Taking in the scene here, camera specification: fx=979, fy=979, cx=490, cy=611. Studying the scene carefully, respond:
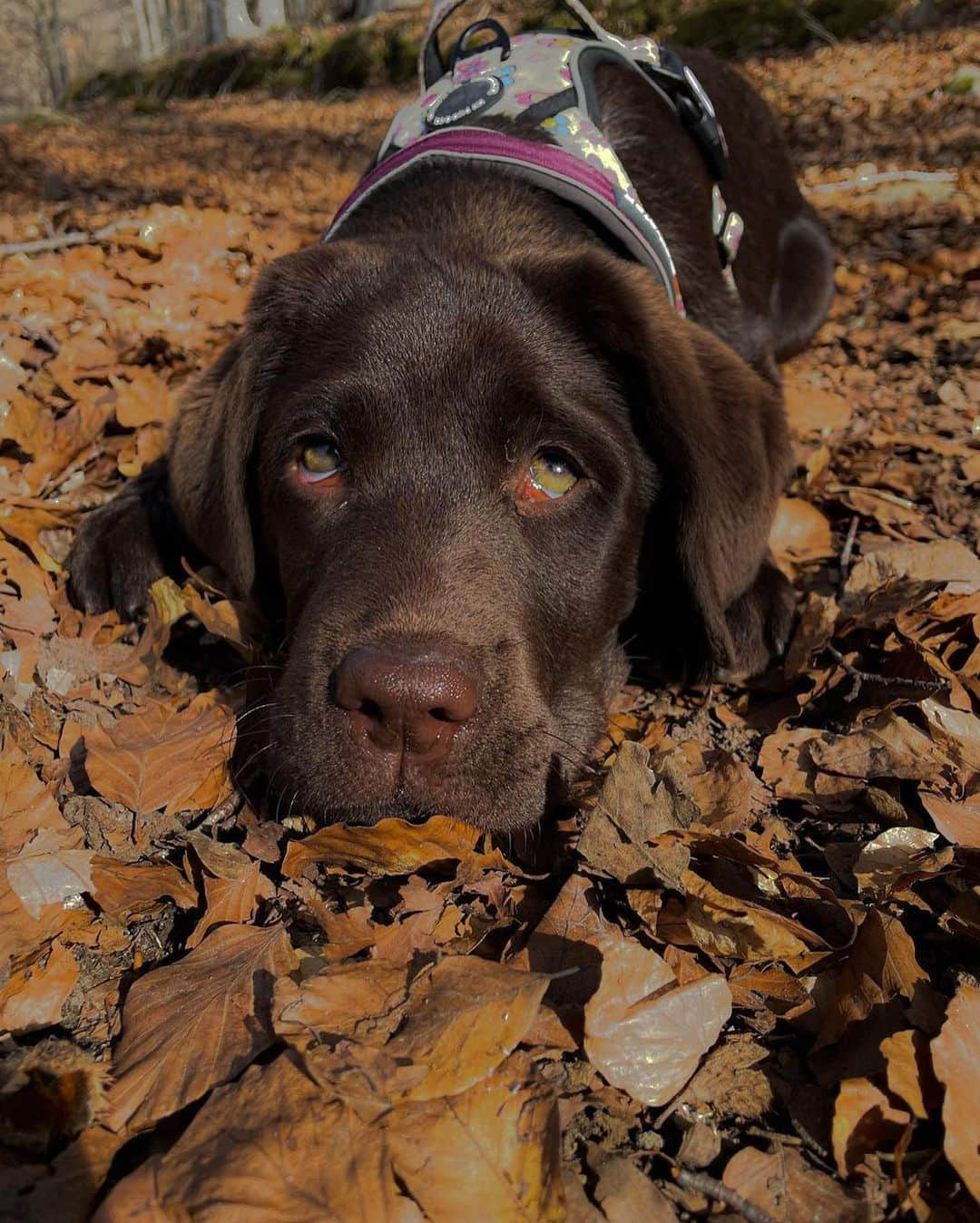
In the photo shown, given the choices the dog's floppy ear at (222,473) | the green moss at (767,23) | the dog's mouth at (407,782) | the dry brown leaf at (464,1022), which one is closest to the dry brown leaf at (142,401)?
the dog's floppy ear at (222,473)

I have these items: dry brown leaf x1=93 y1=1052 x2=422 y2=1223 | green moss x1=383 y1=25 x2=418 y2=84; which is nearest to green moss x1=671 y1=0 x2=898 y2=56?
green moss x1=383 y1=25 x2=418 y2=84

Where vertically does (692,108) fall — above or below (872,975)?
above

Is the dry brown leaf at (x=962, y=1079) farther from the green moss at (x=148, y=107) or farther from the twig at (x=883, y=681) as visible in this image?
the green moss at (x=148, y=107)

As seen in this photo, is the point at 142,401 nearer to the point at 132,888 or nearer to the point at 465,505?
the point at 465,505

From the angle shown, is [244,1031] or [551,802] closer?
[244,1031]

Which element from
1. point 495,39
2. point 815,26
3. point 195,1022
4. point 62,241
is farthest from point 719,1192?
point 815,26

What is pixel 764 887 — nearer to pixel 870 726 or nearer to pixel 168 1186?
pixel 870 726

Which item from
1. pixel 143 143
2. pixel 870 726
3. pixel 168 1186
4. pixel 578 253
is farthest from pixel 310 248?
pixel 143 143

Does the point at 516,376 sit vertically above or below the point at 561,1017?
above
